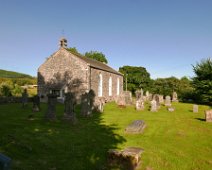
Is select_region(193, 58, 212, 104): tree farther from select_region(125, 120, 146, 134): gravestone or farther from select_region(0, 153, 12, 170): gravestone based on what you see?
select_region(0, 153, 12, 170): gravestone

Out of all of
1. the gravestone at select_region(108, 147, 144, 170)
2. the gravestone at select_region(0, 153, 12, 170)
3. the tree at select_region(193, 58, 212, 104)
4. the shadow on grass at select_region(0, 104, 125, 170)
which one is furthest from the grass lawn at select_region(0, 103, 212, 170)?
the tree at select_region(193, 58, 212, 104)

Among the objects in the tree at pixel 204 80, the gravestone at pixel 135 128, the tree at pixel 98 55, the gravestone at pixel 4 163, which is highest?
the tree at pixel 98 55

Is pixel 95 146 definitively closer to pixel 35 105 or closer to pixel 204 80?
pixel 35 105

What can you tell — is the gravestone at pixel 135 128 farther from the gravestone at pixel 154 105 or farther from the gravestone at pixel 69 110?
the gravestone at pixel 154 105

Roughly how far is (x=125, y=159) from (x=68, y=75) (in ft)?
78.6

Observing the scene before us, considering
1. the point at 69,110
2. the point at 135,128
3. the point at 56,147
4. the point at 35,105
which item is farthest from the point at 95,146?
the point at 35,105

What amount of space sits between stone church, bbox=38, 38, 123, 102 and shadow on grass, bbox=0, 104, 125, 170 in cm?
1666

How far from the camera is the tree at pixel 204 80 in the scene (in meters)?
34.2

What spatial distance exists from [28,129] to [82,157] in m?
4.70

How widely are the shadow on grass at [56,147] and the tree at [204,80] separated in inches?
1029

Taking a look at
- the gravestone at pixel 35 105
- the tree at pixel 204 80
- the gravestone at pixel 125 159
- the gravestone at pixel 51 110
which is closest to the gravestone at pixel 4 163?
the gravestone at pixel 125 159

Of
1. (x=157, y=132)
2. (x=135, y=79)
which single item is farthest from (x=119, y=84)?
(x=157, y=132)

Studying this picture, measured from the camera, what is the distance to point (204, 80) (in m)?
34.7

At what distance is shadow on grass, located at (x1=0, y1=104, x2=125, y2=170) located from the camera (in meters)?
7.59
